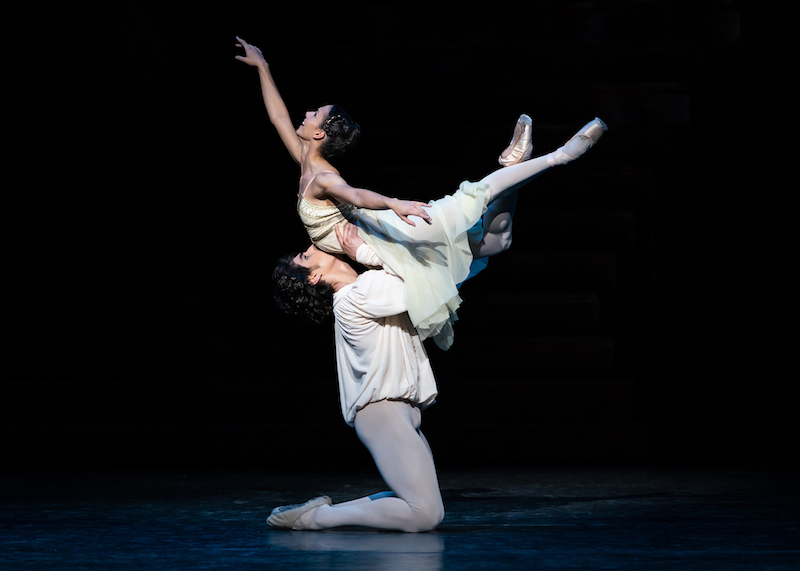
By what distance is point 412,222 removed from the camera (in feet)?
9.96

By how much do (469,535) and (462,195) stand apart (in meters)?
0.98

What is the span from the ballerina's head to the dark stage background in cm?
204

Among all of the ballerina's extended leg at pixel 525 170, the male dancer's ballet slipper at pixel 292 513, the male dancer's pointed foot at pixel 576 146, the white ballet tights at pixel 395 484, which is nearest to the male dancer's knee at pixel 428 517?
the white ballet tights at pixel 395 484

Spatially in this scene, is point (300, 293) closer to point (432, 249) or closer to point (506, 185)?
point (432, 249)

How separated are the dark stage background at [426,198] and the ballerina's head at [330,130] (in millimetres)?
2040

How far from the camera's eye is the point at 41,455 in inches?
201

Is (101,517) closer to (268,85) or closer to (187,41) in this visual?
(268,85)

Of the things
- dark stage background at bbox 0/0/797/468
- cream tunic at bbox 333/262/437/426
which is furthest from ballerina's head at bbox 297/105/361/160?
dark stage background at bbox 0/0/797/468

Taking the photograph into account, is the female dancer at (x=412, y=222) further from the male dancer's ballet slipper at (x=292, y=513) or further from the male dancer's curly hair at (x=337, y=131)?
the male dancer's ballet slipper at (x=292, y=513)

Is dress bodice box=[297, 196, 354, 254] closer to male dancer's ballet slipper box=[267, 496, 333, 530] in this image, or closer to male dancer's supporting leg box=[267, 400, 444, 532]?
male dancer's supporting leg box=[267, 400, 444, 532]

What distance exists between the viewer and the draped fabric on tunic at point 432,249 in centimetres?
317

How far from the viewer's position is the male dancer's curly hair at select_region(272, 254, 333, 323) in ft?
10.8

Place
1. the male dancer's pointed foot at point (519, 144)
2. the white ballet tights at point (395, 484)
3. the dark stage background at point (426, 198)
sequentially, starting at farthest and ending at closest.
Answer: the dark stage background at point (426, 198) → the male dancer's pointed foot at point (519, 144) → the white ballet tights at point (395, 484)

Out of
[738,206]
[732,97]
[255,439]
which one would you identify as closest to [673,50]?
[732,97]
